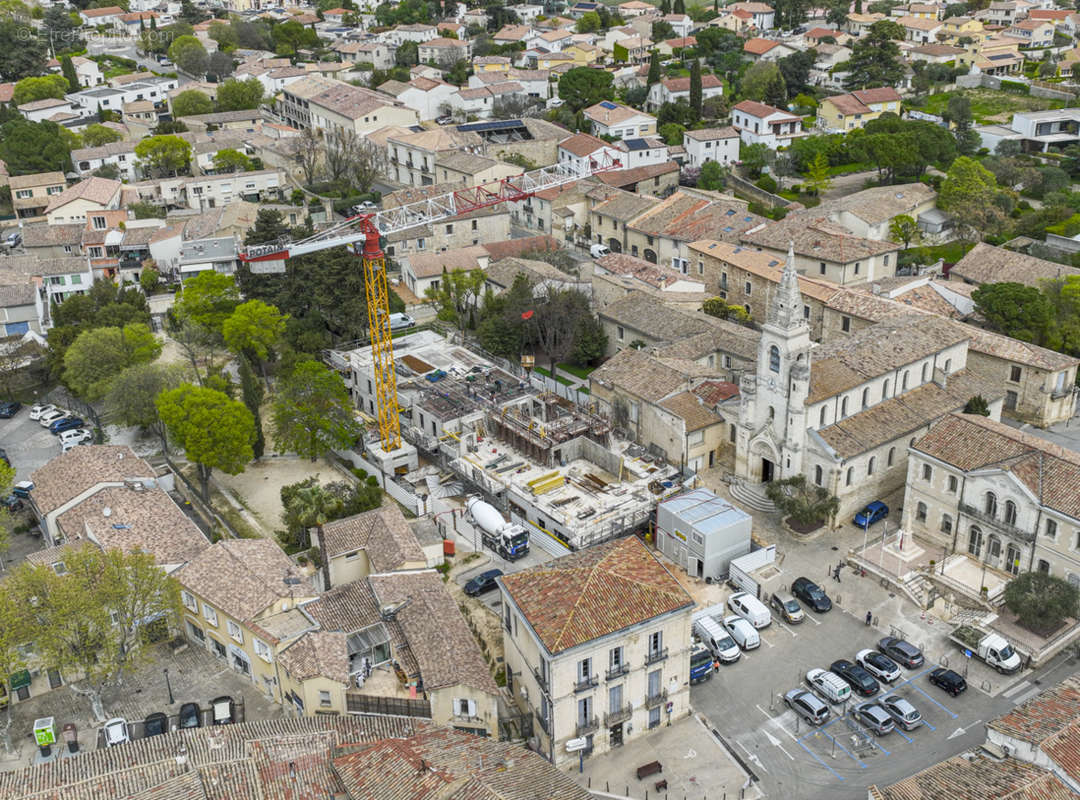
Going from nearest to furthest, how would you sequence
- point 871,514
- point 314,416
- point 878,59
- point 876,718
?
point 876,718
point 871,514
point 314,416
point 878,59

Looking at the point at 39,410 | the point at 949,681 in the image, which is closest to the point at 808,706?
the point at 949,681

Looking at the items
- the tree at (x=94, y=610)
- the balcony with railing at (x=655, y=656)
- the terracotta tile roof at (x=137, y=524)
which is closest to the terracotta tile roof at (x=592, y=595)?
the balcony with railing at (x=655, y=656)

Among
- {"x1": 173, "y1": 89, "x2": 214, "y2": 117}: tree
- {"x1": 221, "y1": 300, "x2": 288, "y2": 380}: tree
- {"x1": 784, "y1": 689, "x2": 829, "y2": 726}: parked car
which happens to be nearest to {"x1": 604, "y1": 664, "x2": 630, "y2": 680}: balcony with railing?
{"x1": 784, "y1": 689, "x2": 829, "y2": 726}: parked car

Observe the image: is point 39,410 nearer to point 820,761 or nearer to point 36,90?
point 820,761

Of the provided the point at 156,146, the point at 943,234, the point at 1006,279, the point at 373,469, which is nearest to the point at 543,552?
the point at 373,469

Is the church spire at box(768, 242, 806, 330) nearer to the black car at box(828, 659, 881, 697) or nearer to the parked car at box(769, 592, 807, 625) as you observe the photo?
the parked car at box(769, 592, 807, 625)
